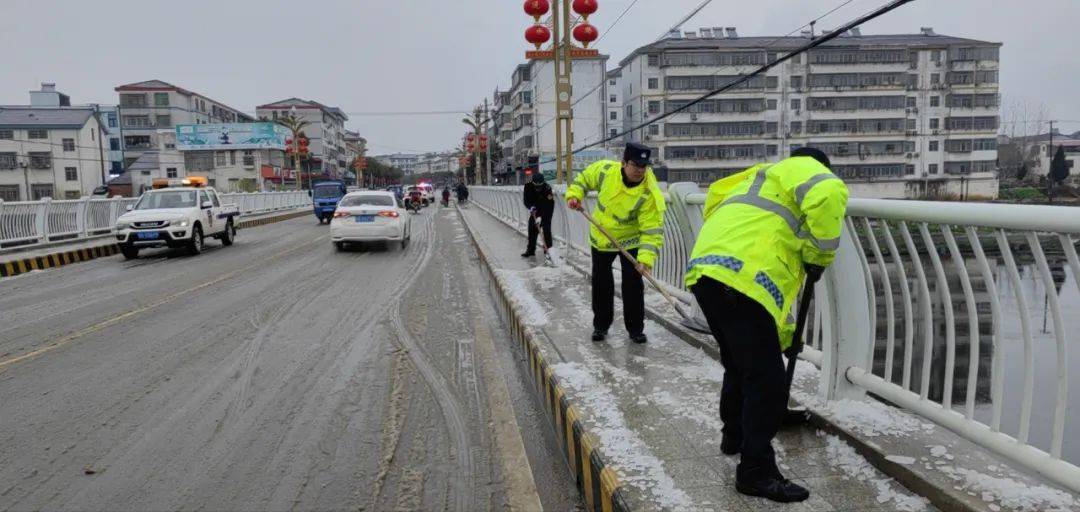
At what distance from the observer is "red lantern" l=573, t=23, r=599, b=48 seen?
48.3ft

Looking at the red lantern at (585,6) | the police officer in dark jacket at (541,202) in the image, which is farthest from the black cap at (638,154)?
the red lantern at (585,6)

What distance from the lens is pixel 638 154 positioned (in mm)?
5184

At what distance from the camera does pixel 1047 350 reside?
11.3 feet

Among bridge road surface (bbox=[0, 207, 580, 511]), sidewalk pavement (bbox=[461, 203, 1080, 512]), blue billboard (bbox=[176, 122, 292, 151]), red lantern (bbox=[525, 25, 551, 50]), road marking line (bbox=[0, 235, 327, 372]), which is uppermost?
blue billboard (bbox=[176, 122, 292, 151])

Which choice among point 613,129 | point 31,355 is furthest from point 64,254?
point 613,129

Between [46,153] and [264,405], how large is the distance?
66954 millimetres

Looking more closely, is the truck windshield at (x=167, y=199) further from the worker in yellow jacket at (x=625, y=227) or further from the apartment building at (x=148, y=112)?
the apartment building at (x=148, y=112)

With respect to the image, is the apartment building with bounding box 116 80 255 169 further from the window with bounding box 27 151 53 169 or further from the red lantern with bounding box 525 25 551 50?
the red lantern with bounding box 525 25 551 50

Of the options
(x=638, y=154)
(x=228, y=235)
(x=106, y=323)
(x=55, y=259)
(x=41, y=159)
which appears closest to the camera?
(x=638, y=154)

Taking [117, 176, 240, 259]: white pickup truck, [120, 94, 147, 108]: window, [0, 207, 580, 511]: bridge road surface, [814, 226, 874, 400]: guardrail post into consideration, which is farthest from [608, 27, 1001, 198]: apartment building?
[120, 94, 147, 108]: window

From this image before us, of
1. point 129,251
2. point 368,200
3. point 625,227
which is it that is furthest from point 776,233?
point 129,251

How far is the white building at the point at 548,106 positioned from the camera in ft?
245

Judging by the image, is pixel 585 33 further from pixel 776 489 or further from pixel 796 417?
pixel 776 489

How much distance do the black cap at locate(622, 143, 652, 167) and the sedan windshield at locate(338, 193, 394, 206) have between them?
12.8 metres
